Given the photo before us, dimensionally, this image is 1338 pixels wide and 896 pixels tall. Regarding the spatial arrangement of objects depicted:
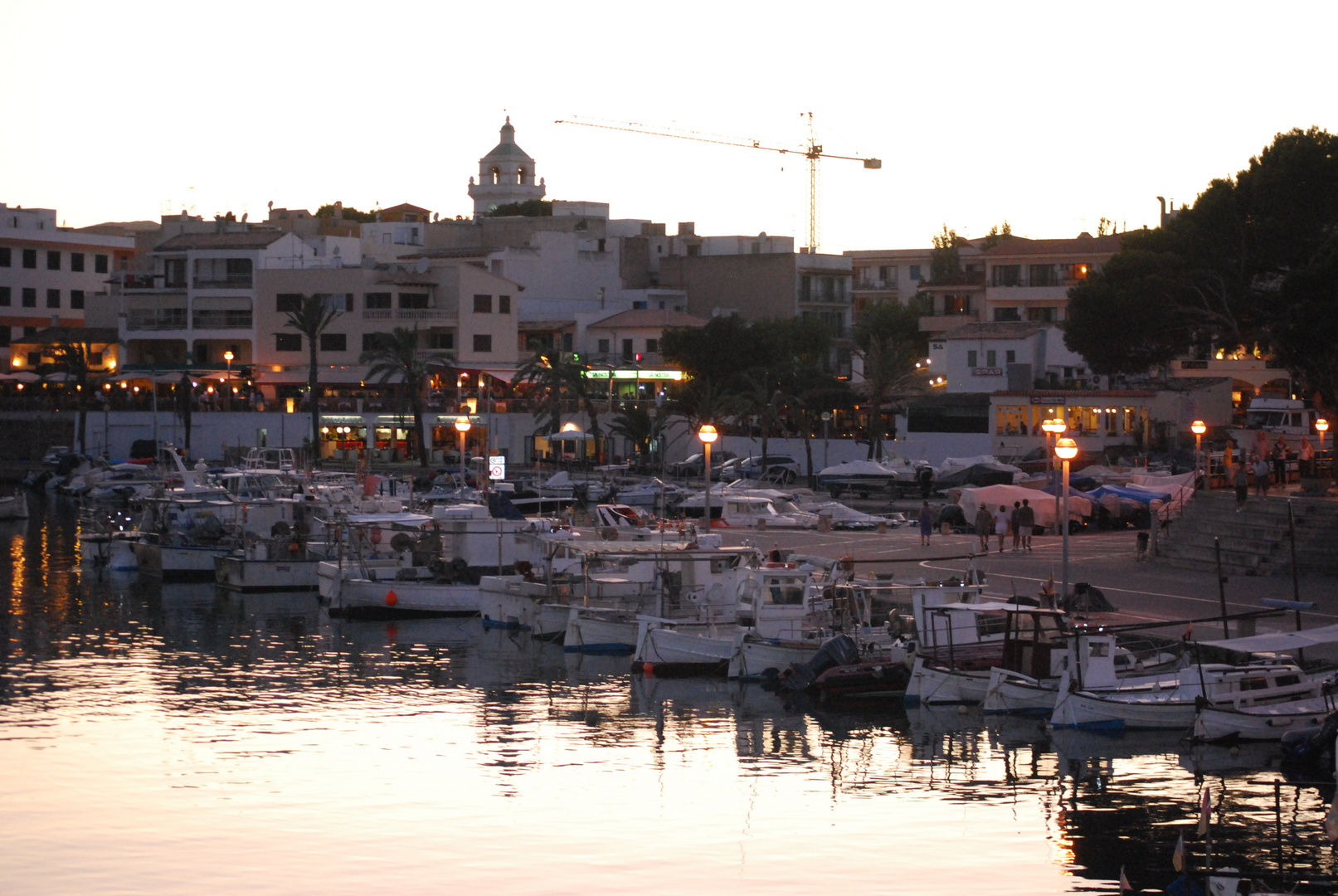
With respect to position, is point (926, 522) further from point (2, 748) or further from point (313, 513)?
point (2, 748)

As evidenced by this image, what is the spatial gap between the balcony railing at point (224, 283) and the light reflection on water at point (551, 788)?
61.8m

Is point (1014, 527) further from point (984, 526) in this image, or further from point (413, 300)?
point (413, 300)

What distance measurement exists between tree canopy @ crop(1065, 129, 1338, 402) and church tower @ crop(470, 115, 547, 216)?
104 metres

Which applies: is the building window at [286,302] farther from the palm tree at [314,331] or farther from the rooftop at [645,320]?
the rooftop at [645,320]

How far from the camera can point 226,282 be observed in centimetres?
9356

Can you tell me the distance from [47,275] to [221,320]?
20.4m

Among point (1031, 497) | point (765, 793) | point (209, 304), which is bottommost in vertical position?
point (765, 793)

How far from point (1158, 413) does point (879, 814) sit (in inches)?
2154

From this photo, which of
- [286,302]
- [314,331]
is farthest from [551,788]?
[286,302]

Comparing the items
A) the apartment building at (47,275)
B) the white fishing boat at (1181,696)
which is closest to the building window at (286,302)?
the apartment building at (47,275)

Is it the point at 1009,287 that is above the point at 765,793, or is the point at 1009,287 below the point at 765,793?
above

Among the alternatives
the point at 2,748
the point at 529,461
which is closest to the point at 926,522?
the point at 2,748

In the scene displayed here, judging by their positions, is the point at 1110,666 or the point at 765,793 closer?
the point at 765,793

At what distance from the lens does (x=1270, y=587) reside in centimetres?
3488
